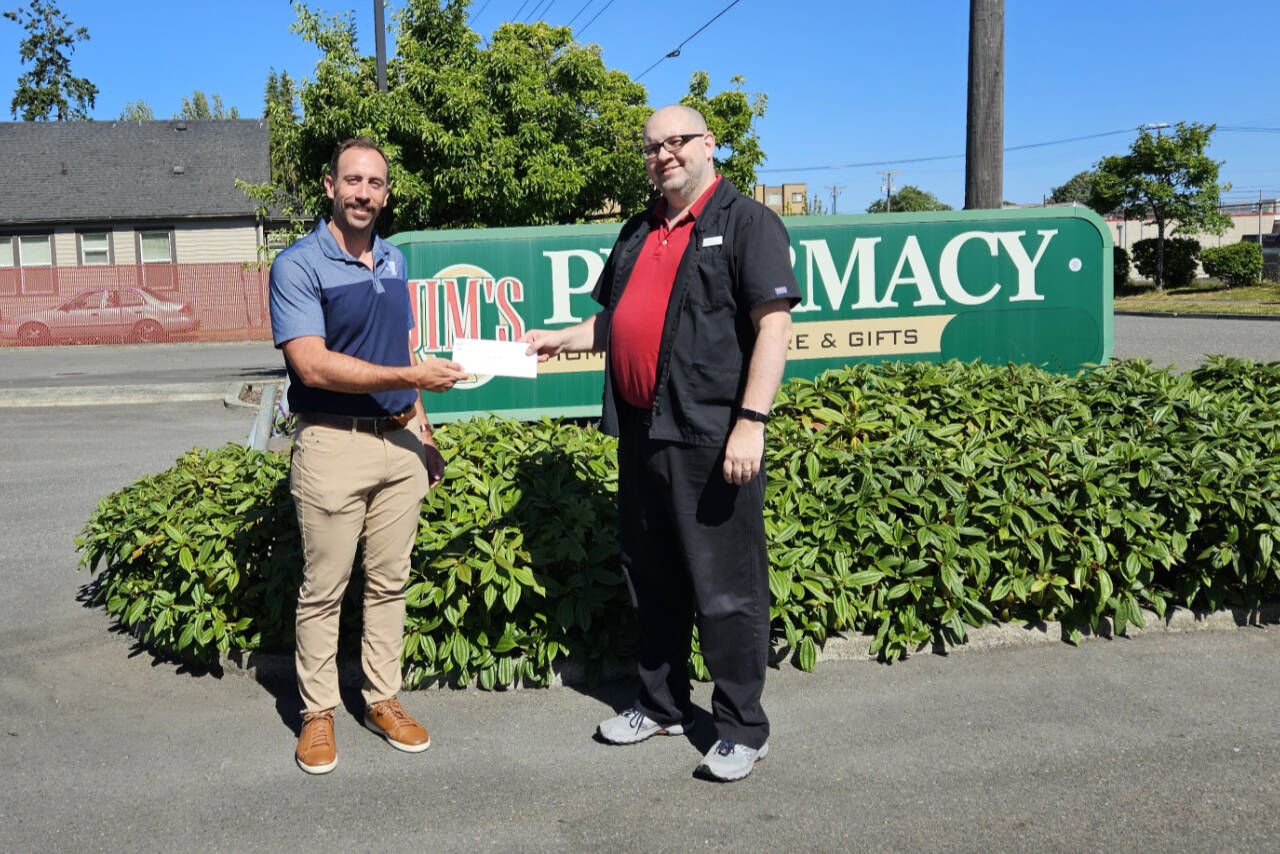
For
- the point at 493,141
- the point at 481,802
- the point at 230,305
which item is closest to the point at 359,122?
the point at 493,141

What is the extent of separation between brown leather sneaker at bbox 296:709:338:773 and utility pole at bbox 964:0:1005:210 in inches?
223

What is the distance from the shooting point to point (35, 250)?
33.0 m

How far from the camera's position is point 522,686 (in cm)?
443

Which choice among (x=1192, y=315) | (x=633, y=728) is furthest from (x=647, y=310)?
(x=1192, y=315)

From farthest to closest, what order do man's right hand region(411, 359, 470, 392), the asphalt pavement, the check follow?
the check → man's right hand region(411, 359, 470, 392) → the asphalt pavement

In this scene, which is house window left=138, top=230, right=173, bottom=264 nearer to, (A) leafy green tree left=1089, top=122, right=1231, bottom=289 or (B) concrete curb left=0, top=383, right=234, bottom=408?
(B) concrete curb left=0, top=383, right=234, bottom=408

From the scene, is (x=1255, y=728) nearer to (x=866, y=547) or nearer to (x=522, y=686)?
→ (x=866, y=547)

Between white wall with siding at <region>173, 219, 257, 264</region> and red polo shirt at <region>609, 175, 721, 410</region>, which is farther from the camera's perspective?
white wall with siding at <region>173, 219, 257, 264</region>

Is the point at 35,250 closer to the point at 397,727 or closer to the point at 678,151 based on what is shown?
the point at 397,727

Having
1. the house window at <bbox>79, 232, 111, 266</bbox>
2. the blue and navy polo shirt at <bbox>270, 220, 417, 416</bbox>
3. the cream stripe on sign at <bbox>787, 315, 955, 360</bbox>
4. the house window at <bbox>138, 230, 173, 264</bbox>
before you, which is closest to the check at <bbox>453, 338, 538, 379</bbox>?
the blue and navy polo shirt at <bbox>270, 220, 417, 416</bbox>

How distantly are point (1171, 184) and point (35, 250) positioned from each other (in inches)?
1443

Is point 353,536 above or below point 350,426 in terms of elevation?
below

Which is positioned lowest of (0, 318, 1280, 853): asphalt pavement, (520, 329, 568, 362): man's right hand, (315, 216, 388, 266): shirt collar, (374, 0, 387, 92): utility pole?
(0, 318, 1280, 853): asphalt pavement

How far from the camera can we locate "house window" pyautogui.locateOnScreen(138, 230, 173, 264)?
110 ft
